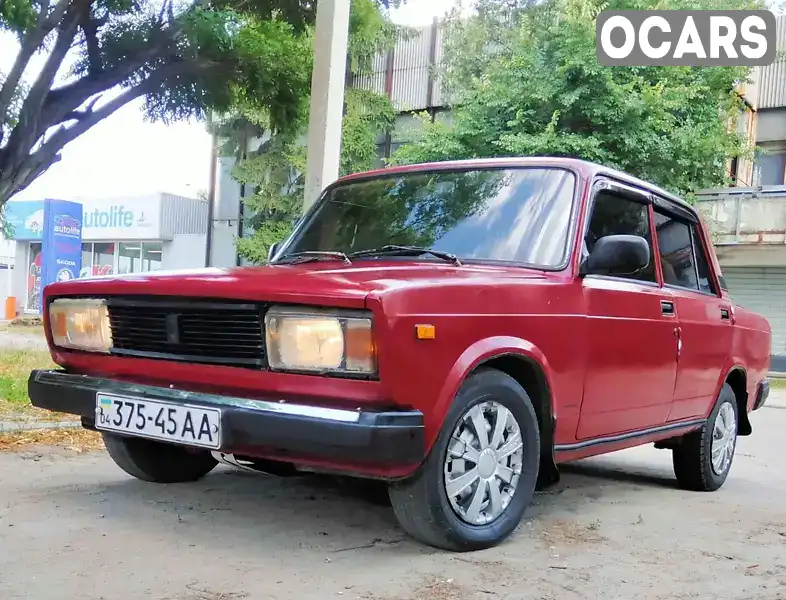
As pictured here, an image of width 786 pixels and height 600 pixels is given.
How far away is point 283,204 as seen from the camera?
897 inches

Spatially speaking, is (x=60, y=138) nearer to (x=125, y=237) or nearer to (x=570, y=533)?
(x=570, y=533)

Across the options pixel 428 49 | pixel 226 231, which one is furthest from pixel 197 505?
pixel 226 231

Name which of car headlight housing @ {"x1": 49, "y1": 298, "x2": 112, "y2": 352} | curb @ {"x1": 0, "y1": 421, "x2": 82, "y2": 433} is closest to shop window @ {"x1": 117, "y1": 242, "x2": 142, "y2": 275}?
curb @ {"x1": 0, "y1": 421, "x2": 82, "y2": 433}

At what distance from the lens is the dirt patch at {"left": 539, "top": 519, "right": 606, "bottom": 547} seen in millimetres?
3438

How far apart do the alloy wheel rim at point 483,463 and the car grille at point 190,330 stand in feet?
2.63

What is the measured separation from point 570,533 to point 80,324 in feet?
A: 7.71

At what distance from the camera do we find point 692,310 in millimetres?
4555

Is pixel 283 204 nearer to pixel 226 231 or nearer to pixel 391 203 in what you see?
pixel 226 231

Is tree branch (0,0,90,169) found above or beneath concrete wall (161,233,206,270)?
above

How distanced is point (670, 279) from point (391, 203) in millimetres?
1683

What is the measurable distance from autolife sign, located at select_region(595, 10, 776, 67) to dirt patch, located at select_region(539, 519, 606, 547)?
12574mm

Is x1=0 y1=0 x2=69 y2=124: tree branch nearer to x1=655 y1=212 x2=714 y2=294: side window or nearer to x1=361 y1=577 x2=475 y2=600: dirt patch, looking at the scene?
x1=655 y1=212 x2=714 y2=294: side window

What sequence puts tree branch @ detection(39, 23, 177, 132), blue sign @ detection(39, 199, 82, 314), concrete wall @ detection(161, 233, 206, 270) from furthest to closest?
concrete wall @ detection(161, 233, 206, 270), blue sign @ detection(39, 199, 82, 314), tree branch @ detection(39, 23, 177, 132)

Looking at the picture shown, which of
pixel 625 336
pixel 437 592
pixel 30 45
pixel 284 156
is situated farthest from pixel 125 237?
pixel 437 592
